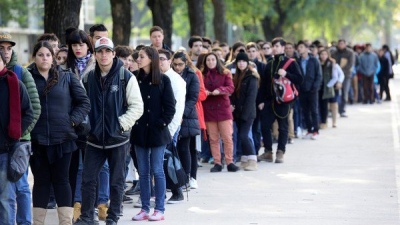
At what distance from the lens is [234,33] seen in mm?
57438

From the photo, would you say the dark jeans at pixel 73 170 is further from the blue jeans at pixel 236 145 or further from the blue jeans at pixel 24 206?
the blue jeans at pixel 236 145

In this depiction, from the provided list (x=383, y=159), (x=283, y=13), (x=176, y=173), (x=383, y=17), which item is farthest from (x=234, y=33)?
(x=176, y=173)

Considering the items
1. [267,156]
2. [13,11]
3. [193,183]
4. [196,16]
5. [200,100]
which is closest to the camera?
[193,183]

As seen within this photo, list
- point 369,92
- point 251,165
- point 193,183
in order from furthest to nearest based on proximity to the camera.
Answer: point 369,92 < point 251,165 < point 193,183

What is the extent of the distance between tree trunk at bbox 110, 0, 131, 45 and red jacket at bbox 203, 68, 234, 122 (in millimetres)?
7801

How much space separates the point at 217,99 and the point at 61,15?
259cm

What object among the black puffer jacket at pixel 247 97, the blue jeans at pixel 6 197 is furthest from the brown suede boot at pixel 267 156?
the blue jeans at pixel 6 197

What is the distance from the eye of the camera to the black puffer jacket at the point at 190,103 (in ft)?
42.6

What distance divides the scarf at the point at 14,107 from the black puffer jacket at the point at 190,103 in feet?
13.6

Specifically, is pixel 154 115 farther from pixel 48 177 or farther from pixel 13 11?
pixel 13 11

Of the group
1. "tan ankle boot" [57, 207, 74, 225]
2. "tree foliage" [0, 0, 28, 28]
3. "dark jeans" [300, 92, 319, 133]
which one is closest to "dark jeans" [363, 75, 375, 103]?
"dark jeans" [300, 92, 319, 133]

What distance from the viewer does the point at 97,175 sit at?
10.3 m

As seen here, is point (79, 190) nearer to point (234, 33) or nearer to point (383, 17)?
point (234, 33)

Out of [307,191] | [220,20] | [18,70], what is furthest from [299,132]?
[18,70]
